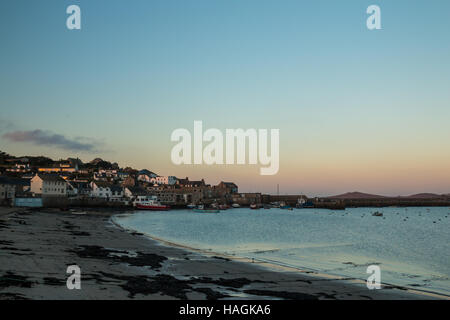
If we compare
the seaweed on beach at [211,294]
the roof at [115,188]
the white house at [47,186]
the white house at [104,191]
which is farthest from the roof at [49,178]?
the seaweed on beach at [211,294]

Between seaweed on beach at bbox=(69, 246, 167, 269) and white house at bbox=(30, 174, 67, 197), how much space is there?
87.2 m

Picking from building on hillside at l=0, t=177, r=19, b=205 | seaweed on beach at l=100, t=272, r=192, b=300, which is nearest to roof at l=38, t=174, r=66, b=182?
building on hillside at l=0, t=177, r=19, b=205

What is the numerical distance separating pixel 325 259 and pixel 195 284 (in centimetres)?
1726

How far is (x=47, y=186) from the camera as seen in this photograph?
107562 millimetres

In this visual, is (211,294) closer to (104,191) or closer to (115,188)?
(104,191)

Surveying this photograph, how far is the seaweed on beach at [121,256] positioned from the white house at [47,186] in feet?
286

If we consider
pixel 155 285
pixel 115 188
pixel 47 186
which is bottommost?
pixel 155 285

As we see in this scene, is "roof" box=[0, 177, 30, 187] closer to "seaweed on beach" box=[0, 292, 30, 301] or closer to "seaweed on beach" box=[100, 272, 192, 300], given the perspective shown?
"seaweed on beach" box=[100, 272, 192, 300]

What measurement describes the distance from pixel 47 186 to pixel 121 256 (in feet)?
306

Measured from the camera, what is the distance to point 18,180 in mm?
104688

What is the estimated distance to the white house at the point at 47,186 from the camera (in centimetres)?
10500

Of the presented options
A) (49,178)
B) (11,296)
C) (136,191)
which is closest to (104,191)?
(136,191)

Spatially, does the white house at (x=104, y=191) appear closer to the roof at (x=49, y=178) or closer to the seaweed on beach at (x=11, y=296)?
the roof at (x=49, y=178)
